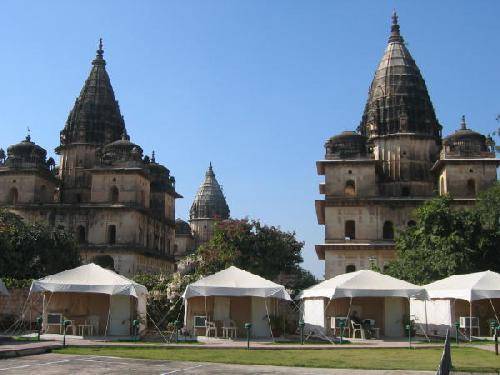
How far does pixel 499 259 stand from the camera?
34219 mm

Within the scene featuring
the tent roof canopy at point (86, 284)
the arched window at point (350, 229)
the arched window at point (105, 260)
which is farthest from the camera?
the arched window at point (105, 260)

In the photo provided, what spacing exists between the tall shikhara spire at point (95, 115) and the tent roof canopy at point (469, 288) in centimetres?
A: 3739

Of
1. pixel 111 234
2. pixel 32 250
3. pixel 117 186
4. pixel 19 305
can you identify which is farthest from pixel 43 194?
pixel 19 305

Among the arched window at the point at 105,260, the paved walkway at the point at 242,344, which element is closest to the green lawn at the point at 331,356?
the paved walkway at the point at 242,344

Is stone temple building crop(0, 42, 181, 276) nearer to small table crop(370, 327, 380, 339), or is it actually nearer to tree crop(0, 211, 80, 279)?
tree crop(0, 211, 80, 279)

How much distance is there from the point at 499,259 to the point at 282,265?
13702mm

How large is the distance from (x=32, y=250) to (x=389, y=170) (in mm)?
24685

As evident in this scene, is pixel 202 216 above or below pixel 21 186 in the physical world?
above

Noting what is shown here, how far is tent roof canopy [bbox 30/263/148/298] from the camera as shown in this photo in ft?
78.1

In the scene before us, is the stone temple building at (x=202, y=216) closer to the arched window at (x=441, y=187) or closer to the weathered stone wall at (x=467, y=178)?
the arched window at (x=441, y=187)

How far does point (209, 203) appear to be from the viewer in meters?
87.4

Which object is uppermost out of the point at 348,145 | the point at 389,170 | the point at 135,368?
the point at 348,145

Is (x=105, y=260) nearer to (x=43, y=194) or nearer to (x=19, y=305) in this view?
(x=43, y=194)

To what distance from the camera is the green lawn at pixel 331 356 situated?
15648 millimetres
